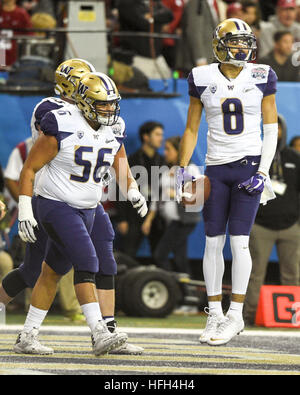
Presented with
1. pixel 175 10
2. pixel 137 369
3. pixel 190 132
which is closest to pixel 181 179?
pixel 190 132

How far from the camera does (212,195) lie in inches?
273

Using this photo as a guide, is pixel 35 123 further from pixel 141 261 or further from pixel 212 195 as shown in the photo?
pixel 141 261

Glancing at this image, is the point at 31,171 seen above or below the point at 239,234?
above

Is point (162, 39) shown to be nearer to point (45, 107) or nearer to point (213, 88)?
point (213, 88)

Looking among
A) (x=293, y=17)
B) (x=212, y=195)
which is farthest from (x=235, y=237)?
(x=293, y=17)

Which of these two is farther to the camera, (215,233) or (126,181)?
(215,233)

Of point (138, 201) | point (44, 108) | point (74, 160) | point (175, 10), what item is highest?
point (175, 10)

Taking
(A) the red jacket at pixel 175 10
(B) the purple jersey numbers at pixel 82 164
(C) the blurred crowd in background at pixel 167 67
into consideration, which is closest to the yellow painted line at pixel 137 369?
(B) the purple jersey numbers at pixel 82 164

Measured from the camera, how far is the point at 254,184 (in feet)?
22.1

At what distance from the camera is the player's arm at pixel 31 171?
240 inches

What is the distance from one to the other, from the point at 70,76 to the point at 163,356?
186 cm

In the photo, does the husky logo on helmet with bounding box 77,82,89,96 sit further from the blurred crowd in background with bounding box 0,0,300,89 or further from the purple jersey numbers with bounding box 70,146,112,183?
the blurred crowd in background with bounding box 0,0,300,89

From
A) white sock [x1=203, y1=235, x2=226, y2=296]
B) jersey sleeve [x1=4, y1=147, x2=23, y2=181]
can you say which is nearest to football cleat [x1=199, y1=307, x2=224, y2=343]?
white sock [x1=203, y1=235, x2=226, y2=296]

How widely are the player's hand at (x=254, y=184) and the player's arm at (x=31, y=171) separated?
1296mm
